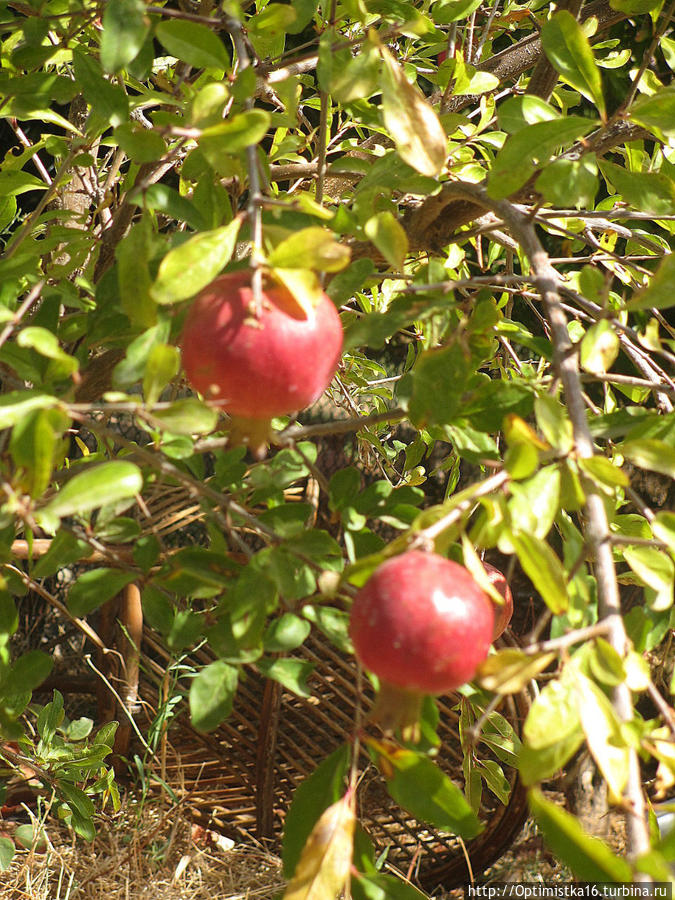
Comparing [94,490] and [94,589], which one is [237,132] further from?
[94,589]

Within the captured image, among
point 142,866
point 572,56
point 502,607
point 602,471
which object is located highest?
point 572,56

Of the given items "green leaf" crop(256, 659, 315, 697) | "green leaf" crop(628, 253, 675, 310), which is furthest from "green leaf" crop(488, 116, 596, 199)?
"green leaf" crop(256, 659, 315, 697)

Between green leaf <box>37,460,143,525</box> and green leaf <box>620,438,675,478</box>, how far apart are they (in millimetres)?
265

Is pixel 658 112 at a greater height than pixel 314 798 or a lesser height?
greater

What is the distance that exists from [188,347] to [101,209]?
1.59 feet

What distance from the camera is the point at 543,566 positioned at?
381mm

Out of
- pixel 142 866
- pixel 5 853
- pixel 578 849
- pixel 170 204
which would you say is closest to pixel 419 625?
pixel 578 849

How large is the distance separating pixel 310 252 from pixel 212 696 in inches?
10.5

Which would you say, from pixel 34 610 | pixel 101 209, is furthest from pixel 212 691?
pixel 34 610

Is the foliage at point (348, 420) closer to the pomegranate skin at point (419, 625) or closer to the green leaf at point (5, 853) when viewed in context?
the pomegranate skin at point (419, 625)

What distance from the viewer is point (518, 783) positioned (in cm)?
132

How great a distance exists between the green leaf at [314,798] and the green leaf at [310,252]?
270 mm

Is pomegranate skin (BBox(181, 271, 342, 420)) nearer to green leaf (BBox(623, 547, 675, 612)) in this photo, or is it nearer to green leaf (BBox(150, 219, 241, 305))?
green leaf (BBox(150, 219, 241, 305))

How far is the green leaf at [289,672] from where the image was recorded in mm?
540
